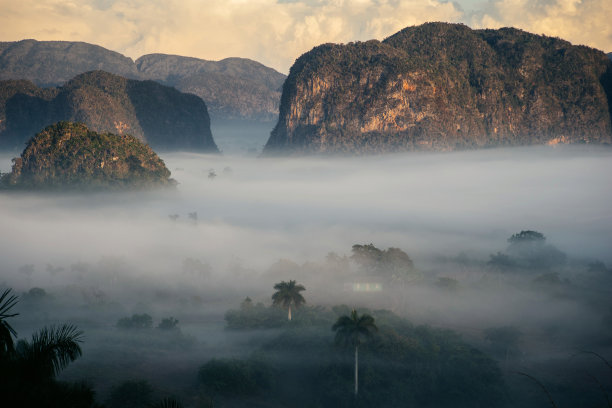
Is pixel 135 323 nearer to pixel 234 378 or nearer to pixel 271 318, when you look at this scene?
pixel 271 318

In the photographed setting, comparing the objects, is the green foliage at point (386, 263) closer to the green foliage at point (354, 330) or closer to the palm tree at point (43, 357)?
the green foliage at point (354, 330)

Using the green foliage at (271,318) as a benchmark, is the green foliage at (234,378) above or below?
below

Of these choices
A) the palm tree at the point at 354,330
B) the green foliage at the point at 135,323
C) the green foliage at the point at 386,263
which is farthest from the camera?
the green foliage at the point at 386,263

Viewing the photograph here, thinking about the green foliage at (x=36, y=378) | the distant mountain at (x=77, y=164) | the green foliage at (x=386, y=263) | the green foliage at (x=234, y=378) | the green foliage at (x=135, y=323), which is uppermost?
the distant mountain at (x=77, y=164)

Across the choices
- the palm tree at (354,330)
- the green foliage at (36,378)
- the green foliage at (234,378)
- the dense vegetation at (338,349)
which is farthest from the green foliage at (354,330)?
the green foliage at (36,378)

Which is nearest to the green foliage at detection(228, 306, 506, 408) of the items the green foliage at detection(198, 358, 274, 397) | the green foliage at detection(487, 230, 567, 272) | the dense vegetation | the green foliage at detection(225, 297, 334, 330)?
the dense vegetation

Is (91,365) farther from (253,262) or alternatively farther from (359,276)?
(253,262)

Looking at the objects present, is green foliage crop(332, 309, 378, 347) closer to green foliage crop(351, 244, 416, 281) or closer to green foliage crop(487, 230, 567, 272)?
green foliage crop(351, 244, 416, 281)
